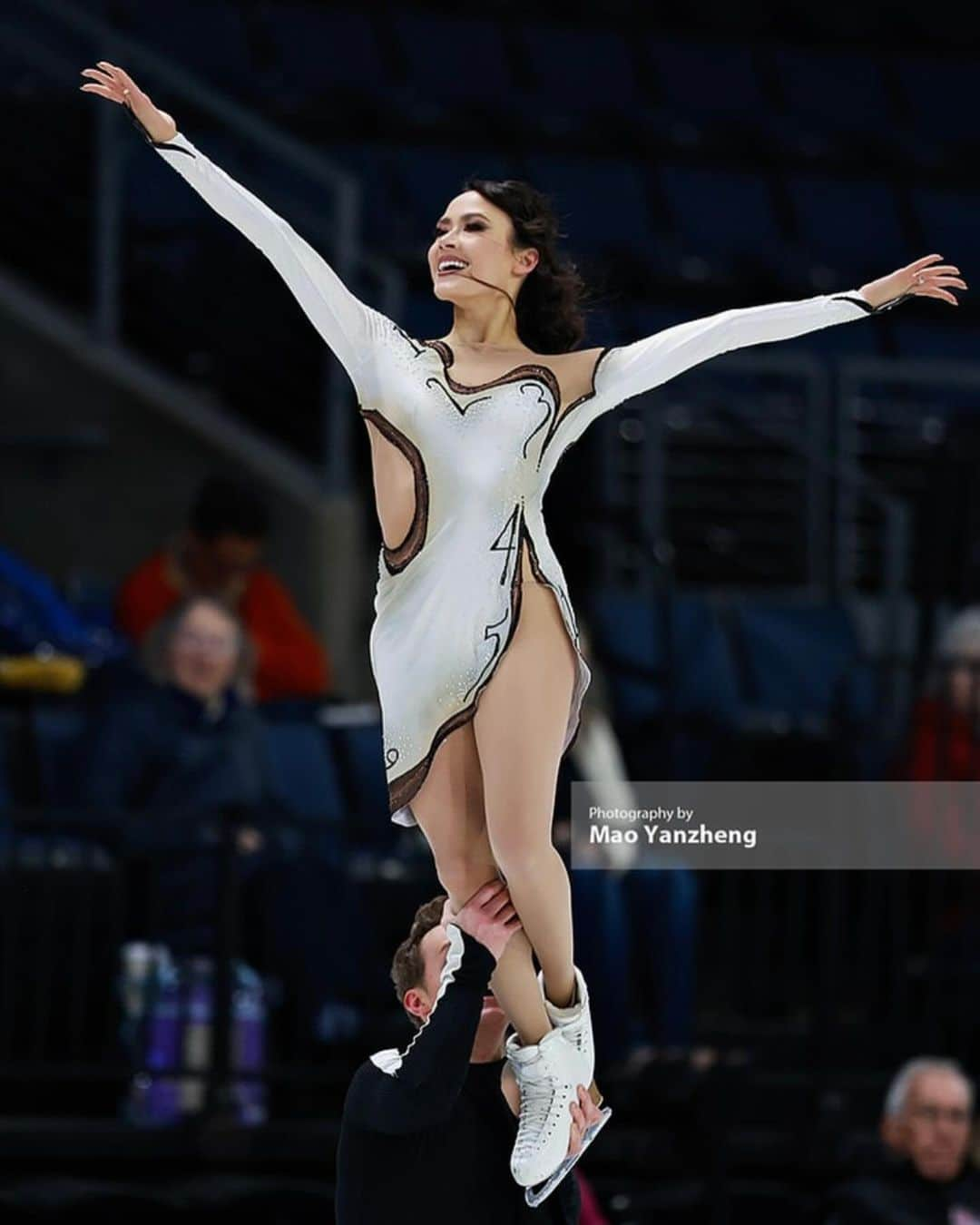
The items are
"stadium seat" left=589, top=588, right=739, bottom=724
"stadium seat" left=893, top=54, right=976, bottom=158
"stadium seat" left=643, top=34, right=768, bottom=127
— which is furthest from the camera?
"stadium seat" left=893, top=54, right=976, bottom=158

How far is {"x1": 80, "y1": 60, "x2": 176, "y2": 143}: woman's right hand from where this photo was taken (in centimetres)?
341

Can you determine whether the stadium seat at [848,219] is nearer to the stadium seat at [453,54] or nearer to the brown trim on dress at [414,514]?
the stadium seat at [453,54]

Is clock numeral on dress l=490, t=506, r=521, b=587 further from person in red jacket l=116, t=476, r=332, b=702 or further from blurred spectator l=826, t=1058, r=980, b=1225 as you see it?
person in red jacket l=116, t=476, r=332, b=702

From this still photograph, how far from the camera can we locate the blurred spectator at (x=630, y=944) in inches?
236

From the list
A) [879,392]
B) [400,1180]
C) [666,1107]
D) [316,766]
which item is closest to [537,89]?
[879,392]

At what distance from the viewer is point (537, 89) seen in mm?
10281

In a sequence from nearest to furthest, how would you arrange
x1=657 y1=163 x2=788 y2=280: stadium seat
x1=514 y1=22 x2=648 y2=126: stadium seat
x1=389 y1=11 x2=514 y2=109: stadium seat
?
x1=657 y1=163 x2=788 y2=280: stadium seat → x1=389 y1=11 x2=514 y2=109: stadium seat → x1=514 y1=22 x2=648 y2=126: stadium seat

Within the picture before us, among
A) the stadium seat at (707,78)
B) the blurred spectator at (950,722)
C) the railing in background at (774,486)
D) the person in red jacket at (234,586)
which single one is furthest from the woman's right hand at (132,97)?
the stadium seat at (707,78)

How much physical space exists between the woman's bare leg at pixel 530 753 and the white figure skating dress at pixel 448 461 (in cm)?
2

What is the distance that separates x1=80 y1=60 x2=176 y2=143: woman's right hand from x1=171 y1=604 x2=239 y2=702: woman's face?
2758mm

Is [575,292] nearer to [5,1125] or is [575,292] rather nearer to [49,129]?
[5,1125]

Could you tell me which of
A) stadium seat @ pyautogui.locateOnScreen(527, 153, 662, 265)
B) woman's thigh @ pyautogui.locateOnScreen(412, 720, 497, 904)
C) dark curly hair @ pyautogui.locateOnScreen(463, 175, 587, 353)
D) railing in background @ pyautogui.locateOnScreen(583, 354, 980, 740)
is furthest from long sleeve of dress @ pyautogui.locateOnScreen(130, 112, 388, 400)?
stadium seat @ pyautogui.locateOnScreen(527, 153, 662, 265)

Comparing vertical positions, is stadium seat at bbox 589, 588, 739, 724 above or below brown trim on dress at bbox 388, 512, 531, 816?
below

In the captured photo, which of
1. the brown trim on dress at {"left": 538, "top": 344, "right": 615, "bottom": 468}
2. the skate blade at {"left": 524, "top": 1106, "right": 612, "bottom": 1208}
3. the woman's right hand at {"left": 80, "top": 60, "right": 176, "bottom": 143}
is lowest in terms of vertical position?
the skate blade at {"left": 524, "top": 1106, "right": 612, "bottom": 1208}
